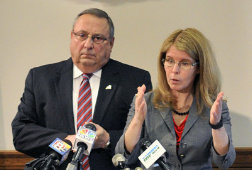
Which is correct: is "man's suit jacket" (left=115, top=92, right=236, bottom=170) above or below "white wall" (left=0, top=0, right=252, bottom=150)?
below

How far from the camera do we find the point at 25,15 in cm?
318

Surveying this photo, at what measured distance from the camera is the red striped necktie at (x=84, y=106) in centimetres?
220

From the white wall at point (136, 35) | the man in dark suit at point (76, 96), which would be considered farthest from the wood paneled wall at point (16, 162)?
the man in dark suit at point (76, 96)

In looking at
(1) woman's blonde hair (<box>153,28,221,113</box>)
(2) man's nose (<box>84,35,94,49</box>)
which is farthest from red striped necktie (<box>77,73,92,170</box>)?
(1) woman's blonde hair (<box>153,28,221,113</box>)

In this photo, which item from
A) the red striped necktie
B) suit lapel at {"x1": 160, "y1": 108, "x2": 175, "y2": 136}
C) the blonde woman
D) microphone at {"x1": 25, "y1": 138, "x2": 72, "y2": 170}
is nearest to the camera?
microphone at {"x1": 25, "y1": 138, "x2": 72, "y2": 170}

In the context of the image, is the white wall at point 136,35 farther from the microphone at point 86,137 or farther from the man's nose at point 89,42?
the microphone at point 86,137

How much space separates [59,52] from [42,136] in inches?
47.2

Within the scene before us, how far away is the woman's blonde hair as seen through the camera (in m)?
2.02

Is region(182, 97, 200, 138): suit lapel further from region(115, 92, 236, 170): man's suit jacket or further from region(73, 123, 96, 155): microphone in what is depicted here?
region(73, 123, 96, 155): microphone

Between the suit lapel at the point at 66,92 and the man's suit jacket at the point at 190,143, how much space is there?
46 cm

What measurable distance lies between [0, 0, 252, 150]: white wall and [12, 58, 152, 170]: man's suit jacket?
797mm

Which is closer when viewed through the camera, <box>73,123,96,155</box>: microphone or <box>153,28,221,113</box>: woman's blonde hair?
<box>73,123,96,155</box>: microphone

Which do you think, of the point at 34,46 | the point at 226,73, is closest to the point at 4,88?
the point at 34,46

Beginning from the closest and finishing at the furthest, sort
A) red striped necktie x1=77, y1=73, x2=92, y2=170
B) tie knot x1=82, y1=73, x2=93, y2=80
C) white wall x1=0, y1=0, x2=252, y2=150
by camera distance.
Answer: red striped necktie x1=77, y1=73, x2=92, y2=170, tie knot x1=82, y1=73, x2=93, y2=80, white wall x1=0, y1=0, x2=252, y2=150
